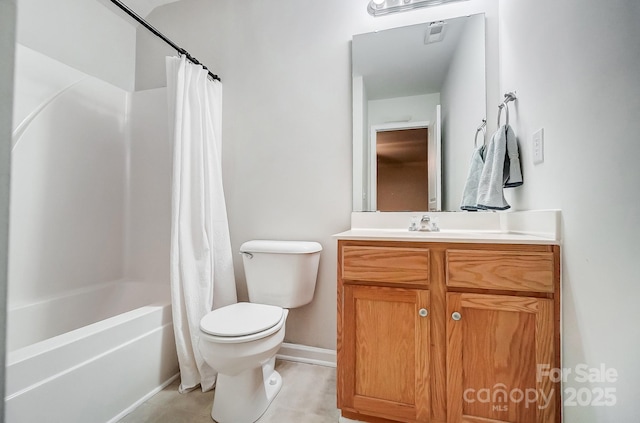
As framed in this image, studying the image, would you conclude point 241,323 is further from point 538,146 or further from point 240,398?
point 538,146

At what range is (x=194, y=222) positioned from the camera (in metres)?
1.57

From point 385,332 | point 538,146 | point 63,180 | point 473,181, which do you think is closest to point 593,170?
point 538,146

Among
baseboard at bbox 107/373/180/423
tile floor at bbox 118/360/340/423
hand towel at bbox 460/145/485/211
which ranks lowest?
tile floor at bbox 118/360/340/423

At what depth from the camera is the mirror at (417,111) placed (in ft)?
5.07

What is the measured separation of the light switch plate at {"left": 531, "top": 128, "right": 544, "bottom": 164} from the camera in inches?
42.9

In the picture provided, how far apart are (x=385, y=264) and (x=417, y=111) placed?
1008 millimetres

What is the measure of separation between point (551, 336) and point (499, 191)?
0.65 metres

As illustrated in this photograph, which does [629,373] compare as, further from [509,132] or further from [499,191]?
[509,132]

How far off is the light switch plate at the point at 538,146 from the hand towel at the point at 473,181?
332mm

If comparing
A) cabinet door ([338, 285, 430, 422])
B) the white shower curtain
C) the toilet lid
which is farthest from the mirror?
the white shower curtain

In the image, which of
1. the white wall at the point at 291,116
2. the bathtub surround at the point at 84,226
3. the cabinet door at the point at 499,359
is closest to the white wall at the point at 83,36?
the bathtub surround at the point at 84,226

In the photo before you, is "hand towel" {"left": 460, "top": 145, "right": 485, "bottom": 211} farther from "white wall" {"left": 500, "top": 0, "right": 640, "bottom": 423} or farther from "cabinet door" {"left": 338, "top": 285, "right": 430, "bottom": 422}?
"cabinet door" {"left": 338, "top": 285, "right": 430, "bottom": 422}

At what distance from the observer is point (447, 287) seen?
1075 mm

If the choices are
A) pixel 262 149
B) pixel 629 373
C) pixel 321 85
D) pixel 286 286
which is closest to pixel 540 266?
pixel 629 373
